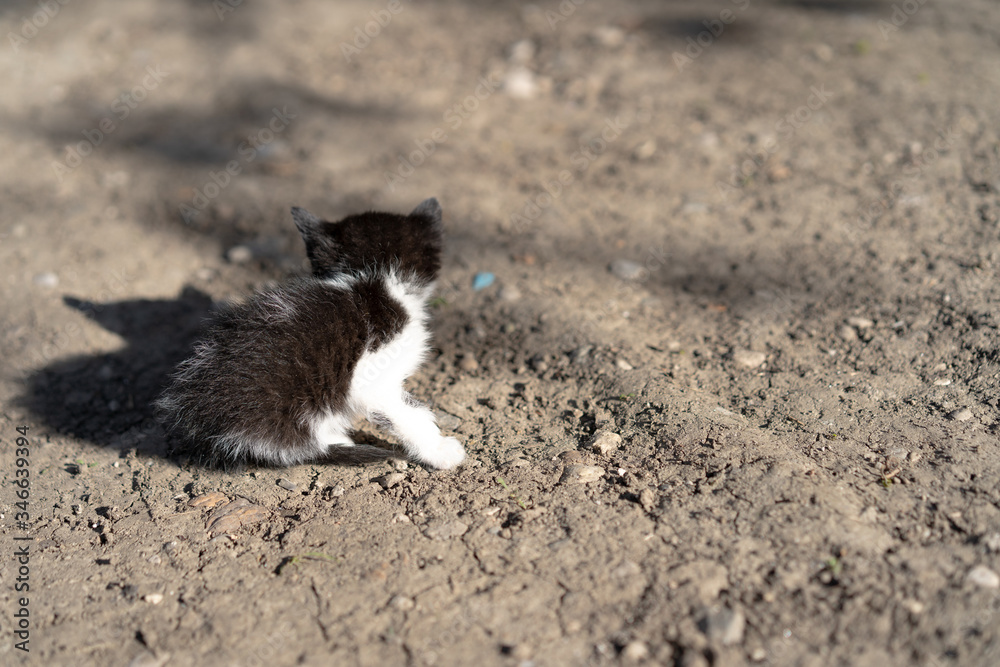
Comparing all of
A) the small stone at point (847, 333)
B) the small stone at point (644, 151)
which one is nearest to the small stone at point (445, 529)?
the small stone at point (847, 333)

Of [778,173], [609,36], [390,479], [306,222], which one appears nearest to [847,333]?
[778,173]

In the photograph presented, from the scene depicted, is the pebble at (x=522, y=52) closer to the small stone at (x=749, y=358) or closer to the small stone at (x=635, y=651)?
the small stone at (x=749, y=358)

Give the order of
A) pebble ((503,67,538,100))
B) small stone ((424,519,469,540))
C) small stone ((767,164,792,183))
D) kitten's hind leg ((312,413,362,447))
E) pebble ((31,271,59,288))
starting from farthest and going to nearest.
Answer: pebble ((503,67,538,100)) < small stone ((767,164,792,183)) < pebble ((31,271,59,288)) < kitten's hind leg ((312,413,362,447)) < small stone ((424,519,469,540))

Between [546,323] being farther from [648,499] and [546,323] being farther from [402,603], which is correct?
[402,603]

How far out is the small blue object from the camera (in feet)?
14.3

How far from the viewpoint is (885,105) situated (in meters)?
5.28

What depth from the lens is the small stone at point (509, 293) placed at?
422 cm

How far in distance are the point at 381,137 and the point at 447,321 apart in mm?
2249

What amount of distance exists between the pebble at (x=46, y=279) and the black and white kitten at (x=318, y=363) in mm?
1771

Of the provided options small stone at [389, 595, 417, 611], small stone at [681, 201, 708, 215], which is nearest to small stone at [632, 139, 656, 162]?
small stone at [681, 201, 708, 215]

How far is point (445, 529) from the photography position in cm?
275

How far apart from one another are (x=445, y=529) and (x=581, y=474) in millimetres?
611

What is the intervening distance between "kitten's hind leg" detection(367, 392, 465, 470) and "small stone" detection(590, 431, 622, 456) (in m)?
0.59

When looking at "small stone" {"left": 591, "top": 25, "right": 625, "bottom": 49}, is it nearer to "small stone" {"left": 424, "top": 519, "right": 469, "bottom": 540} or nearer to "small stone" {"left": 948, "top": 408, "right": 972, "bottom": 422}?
"small stone" {"left": 948, "top": 408, "right": 972, "bottom": 422}
